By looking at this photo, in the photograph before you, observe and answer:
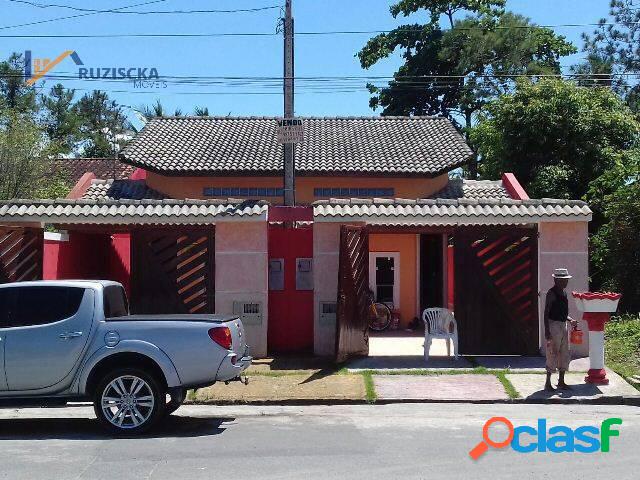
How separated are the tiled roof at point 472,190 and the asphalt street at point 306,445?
12.5 meters

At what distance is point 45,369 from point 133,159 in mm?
14300

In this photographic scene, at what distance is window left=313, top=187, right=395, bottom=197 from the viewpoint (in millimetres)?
23391

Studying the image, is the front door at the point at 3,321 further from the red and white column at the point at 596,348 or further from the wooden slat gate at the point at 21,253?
the red and white column at the point at 596,348

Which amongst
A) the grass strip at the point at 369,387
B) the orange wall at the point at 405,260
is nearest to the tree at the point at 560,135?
the orange wall at the point at 405,260

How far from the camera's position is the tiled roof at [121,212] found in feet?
48.5

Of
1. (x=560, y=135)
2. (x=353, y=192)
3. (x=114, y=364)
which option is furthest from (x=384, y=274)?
(x=114, y=364)

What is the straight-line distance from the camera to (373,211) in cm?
1474

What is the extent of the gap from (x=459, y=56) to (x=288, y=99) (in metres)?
24.2

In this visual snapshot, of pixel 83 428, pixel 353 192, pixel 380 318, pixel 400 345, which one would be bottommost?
pixel 83 428

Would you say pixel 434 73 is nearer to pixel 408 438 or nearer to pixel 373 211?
pixel 373 211

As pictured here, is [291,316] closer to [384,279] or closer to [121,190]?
[384,279]

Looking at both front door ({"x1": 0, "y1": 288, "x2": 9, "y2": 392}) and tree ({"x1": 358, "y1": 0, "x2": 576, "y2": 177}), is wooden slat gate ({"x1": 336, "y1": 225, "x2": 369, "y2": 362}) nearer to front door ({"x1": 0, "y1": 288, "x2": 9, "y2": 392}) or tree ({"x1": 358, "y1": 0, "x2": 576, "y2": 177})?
front door ({"x1": 0, "y1": 288, "x2": 9, "y2": 392})

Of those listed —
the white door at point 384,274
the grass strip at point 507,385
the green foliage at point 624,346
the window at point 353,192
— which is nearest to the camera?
the grass strip at point 507,385

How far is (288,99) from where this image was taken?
18.3m
